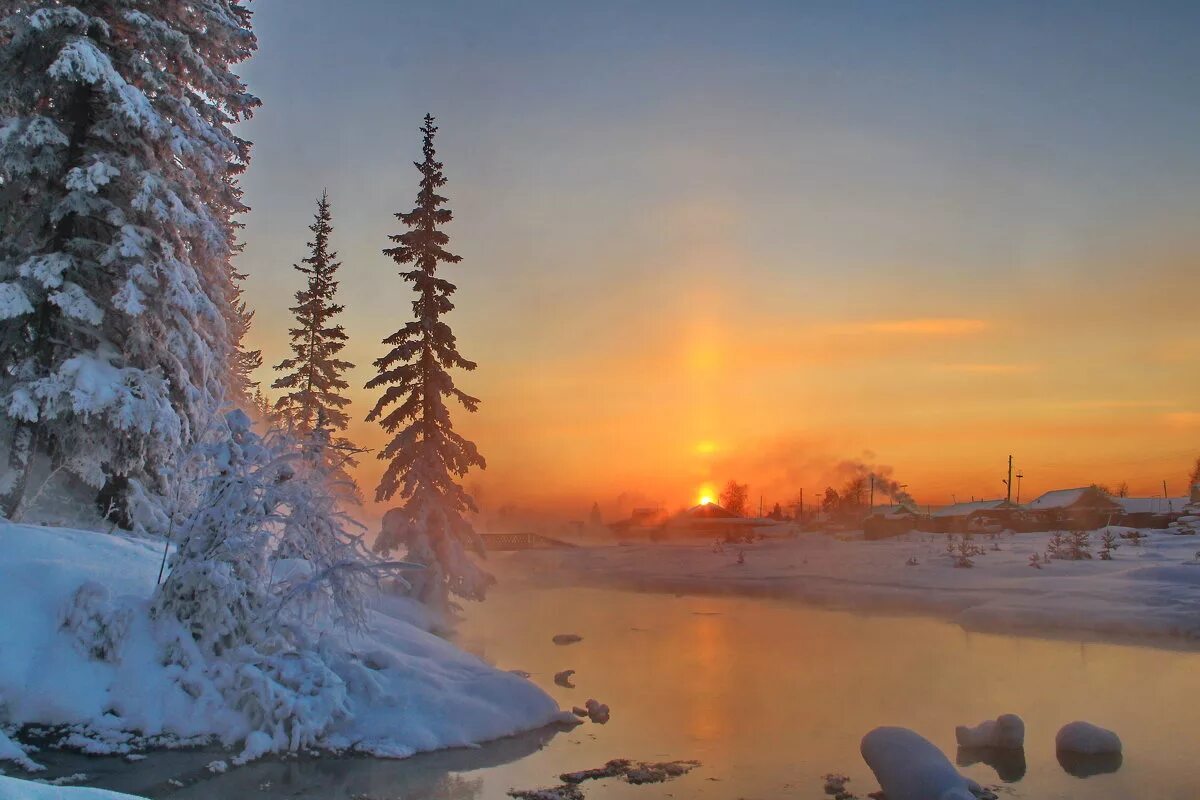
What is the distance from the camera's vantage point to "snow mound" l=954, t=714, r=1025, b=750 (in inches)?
519

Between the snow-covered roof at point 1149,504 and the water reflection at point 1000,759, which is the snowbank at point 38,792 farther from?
the snow-covered roof at point 1149,504

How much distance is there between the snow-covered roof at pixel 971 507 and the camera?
3416 inches

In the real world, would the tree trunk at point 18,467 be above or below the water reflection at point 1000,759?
above

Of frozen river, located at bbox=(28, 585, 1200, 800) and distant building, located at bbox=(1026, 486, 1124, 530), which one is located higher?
distant building, located at bbox=(1026, 486, 1124, 530)

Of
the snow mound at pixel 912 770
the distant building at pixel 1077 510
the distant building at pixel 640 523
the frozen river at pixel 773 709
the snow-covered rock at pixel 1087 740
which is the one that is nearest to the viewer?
the snow mound at pixel 912 770

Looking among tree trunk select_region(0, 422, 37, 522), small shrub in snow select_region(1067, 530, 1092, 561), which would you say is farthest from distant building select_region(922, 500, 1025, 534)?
tree trunk select_region(0, 422, 37, 522)

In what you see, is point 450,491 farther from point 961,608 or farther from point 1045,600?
point 1045,600

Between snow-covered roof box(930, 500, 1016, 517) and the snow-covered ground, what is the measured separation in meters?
23.2

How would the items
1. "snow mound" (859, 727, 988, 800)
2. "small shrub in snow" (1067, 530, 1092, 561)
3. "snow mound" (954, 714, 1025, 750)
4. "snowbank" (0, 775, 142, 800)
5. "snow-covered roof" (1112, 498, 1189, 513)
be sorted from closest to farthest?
"snowbank" (0, 775, 142, 800)
"snow mound" (859, 727, 988, 800)
"snow mound" (954, 714, 1025, 750)
"small shrub in snow" (1067, 530, 1092, 561)
"snow-covered roof" (1112, 498, 1189, 513)

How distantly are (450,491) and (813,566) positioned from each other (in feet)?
93.5

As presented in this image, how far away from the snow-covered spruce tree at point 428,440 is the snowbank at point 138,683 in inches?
468

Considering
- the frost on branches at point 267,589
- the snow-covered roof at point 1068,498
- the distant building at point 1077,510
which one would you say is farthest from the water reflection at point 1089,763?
the snow-covered roof at point 1068,498

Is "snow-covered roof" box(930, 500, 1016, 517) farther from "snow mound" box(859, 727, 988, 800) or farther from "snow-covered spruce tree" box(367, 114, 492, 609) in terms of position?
"snow mound" box(859, 727, 988, 800)

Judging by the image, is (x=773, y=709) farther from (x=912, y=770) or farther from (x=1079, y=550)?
(x=1079, y=550)
